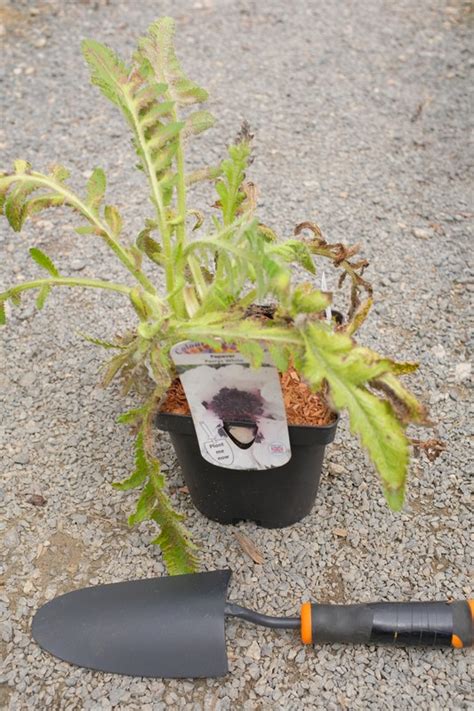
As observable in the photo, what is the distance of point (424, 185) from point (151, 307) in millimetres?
1551

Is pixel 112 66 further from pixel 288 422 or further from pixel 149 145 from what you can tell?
pixel 288 422

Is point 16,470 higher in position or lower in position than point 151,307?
lower

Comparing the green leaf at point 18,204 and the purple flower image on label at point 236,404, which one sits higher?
the green leaf at point 18,204

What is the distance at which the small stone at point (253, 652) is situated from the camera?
1387mm

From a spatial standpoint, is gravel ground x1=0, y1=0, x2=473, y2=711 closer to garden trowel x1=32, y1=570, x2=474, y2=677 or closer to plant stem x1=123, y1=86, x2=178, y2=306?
garden trowel x1=32, y1=570, x2=474, y2=677

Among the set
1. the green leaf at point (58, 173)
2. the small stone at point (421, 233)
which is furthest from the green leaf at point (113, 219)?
the small stone at point (421, 233)

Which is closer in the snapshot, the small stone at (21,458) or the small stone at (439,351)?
the small stone at (21,458)

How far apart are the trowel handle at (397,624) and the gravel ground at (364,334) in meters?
0.06

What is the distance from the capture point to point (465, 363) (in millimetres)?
1939

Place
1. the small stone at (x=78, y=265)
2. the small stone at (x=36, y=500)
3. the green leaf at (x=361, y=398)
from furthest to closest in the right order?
the small stone at (x=78, y=265)
the small stone at (x=36, y=500)
the green leaf at (x=361, y=398)

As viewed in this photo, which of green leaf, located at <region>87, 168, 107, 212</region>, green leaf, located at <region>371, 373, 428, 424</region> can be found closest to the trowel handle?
green leaf, located at <region>371, 373, 428, 424</region>

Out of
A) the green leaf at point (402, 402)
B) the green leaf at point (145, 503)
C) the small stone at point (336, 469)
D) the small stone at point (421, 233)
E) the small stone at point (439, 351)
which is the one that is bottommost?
the small stone at point (336, 469)

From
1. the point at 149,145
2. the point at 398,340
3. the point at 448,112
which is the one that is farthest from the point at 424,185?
the point at 149,145

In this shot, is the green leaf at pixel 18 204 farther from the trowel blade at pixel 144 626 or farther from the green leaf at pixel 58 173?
the trowel blade at pixel 144 626
